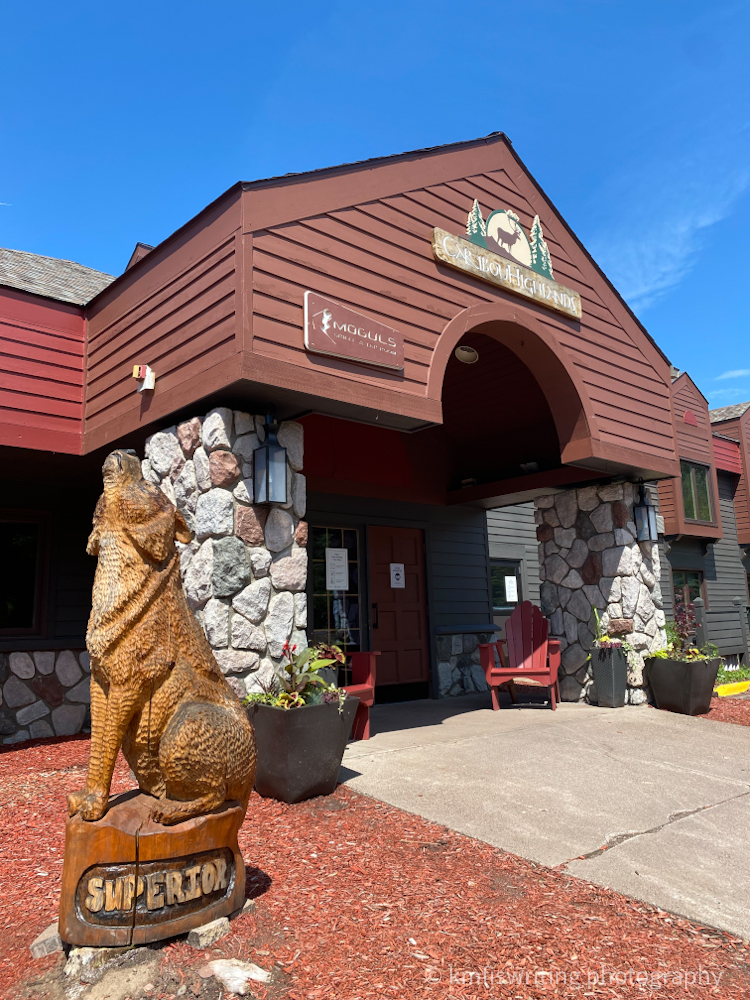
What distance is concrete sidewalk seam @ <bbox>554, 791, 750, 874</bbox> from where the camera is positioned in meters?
3.28

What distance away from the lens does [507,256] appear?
22.0 ft

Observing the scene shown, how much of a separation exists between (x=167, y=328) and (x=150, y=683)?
360cm

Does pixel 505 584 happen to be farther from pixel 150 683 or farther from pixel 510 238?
pixel 150 683

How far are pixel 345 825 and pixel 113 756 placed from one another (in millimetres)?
1720

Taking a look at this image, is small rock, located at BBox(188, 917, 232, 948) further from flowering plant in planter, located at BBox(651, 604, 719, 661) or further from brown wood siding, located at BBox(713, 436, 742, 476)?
brown wood siding, located at BBox(713, 436, 742, 476)

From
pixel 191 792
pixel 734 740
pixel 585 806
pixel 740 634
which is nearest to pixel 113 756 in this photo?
pixel 191 792

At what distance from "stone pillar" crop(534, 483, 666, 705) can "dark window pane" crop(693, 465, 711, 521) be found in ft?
22.2

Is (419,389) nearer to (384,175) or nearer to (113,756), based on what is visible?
(384,175)

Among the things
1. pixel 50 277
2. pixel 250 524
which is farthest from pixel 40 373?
pixel 250 524

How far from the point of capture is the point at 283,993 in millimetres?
2160

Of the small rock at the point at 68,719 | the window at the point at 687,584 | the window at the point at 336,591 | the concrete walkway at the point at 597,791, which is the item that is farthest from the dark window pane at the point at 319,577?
the window at the point at 687,584

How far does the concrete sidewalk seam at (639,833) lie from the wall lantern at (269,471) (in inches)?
113

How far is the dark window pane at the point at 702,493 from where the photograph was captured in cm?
1411

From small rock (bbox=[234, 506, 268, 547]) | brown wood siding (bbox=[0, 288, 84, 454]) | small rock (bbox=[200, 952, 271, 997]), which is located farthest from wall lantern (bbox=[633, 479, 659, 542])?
small rock (bbox=[200, 952, 271, 997])
